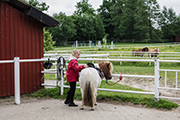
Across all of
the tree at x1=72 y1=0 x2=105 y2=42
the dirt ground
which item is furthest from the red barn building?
the tree at x1=72 y1=0 x2=105 y2=42

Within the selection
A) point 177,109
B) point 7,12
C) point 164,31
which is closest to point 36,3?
point 164,31

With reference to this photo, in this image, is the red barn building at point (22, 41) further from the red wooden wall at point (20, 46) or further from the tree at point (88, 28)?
the tree at point (88, 28)

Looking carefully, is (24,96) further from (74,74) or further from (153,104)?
(153,104)

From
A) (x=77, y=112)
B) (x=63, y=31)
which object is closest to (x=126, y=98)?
(x=77, y=112)

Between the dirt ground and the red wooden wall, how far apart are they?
1161 mm

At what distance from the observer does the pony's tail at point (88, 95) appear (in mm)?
5281

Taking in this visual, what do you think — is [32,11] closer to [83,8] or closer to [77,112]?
[77,112]

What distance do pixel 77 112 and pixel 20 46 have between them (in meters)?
3.54

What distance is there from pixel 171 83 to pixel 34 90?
19.8ft

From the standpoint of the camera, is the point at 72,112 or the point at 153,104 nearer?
the point at 72,112

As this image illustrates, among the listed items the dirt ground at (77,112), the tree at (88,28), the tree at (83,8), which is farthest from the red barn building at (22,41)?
the tree at (83,8)

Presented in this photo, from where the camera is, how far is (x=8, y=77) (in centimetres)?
720

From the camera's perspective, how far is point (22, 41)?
7625mm

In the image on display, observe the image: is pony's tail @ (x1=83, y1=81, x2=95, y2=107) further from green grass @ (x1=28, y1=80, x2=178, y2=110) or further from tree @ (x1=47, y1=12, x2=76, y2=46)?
tree @ (x1=47, y1=12, x2=76, y2=46)
